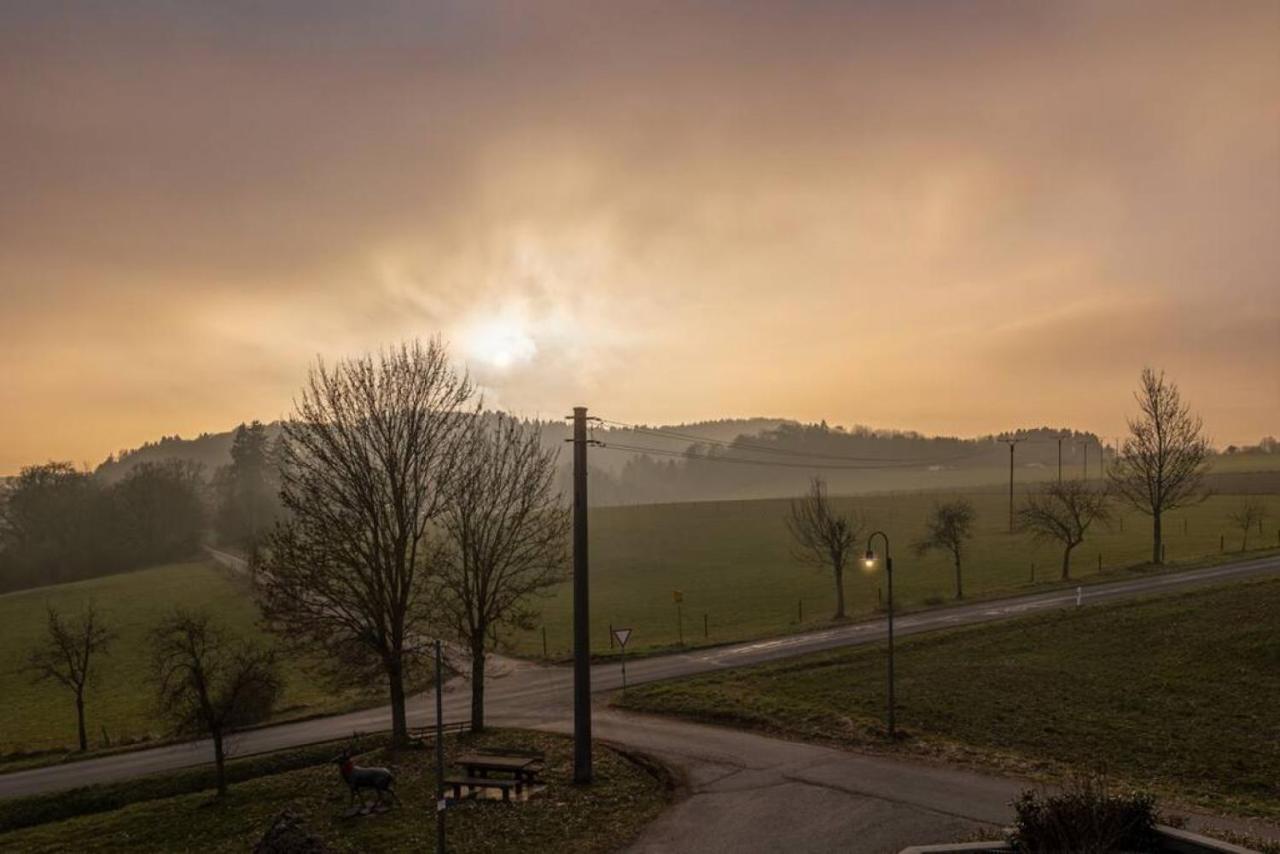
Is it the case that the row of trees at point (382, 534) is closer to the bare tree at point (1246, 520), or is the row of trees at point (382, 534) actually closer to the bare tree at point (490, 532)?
the bare tree at point (490, 532)

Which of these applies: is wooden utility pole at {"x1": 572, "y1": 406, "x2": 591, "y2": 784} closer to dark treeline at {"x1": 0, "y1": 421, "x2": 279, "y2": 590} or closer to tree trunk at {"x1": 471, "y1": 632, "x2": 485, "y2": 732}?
tree trunk at {"x1": 471, "y1": 632, "x2": 485, "y2": 732}

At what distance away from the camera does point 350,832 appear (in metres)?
18.0

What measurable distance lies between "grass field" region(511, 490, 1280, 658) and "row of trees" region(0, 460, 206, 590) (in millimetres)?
58800

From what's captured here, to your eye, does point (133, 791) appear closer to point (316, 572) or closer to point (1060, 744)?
point (316, 572)

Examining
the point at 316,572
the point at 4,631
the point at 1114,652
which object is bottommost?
the point at 4,631

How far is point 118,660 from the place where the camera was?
52344 mm

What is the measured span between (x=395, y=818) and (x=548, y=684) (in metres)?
19.1

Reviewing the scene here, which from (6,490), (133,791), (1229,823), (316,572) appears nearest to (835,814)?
(1229,823)

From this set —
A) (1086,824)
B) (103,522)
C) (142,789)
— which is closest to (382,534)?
(142,789)

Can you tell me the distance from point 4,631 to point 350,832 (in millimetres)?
65567

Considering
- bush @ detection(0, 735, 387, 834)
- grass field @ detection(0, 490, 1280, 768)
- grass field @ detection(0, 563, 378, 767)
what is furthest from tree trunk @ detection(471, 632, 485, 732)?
grass field @ detection(0, 490, 1280, 768)

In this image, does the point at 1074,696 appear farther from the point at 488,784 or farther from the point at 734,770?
the point at 488,784

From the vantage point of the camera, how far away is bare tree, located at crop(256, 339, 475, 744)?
2525cm

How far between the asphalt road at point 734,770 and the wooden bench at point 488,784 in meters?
4.35
